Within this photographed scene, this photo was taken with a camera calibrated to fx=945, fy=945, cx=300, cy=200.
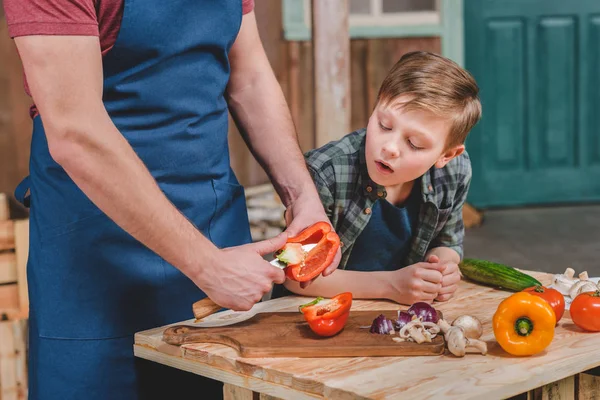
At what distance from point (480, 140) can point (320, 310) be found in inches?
243

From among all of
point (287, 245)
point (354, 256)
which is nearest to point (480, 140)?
point (354, 256)

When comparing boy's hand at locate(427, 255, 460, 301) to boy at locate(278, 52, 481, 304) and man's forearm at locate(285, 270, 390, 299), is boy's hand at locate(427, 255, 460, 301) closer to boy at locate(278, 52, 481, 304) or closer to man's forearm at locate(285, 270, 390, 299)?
boy at locate(278, 52, 481, 304)

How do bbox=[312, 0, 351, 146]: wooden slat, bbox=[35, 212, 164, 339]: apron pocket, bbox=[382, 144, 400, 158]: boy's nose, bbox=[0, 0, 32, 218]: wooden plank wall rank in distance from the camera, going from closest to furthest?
bbox=[35, 212, 164, 339]: apron pocket → bbox=[382, 144, 400, 158]: boy's nose → bbox=[312, 0, 351, 146]: wooden slat → bbox=[0, 0, 32, 218]: wooden plank wall

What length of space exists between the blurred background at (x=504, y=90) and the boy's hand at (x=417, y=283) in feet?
14.9

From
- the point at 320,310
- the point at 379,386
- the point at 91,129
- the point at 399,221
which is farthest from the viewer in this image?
the point at 399,221

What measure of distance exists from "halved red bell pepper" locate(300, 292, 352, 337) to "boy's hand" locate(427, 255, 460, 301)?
0.50m

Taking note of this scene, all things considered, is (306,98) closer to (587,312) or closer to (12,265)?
(12,265)

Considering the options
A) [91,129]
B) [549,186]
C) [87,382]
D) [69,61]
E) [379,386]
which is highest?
[69,61]

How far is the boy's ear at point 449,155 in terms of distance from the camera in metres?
2.83

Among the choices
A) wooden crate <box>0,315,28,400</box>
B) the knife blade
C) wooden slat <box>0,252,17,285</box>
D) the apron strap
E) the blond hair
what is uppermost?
the blond hair

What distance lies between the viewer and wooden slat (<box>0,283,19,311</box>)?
404cm

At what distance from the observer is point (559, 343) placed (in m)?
2.15

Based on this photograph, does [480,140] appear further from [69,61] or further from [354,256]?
[69,61]

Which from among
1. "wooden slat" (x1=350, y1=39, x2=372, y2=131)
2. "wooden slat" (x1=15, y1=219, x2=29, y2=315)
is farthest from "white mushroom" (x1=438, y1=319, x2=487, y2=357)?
"wooden slat" (x1=350, y1=39, x2=372, y2=131)
